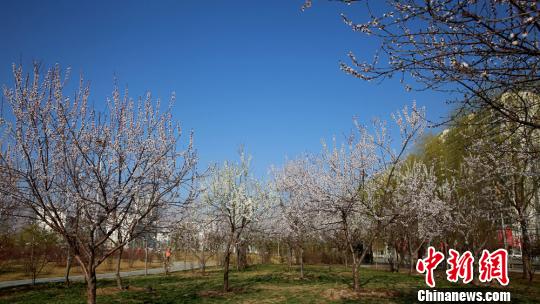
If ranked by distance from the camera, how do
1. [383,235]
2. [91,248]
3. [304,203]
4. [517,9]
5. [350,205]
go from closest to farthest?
[517,9] < [91,248] < [350,205] < [304,203] < [383,235]

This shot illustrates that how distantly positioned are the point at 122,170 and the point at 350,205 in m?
8.15

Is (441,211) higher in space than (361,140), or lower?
lower

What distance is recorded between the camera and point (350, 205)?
13531mm

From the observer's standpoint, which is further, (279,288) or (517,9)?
(279,288)

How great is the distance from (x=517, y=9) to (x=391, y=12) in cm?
109

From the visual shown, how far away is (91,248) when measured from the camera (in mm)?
7480

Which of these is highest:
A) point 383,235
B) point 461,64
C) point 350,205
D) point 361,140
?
point 361,140

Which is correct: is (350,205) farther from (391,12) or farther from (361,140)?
(391,12)

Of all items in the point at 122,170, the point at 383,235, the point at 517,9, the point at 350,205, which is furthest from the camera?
the point at 383,235

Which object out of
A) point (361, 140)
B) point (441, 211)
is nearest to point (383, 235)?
point (441, 211)

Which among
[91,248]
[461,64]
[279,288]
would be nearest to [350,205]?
[279,288]

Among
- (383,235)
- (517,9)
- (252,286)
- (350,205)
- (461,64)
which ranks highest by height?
(517,9)

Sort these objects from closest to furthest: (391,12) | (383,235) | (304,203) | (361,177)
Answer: (391,12) → (361,177) → (304,203) → (383,235)

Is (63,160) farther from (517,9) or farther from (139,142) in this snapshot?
(517,9)
